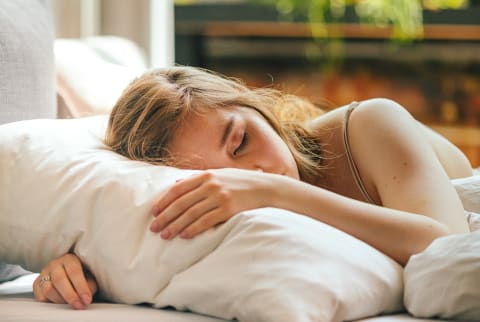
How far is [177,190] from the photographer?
100 centimetres

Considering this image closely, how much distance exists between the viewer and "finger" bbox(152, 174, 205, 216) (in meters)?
0.99

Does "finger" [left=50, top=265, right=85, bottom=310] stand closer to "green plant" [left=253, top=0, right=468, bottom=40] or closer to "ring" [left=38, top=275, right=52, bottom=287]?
"ring" [left=38, top=275, right=52, bottom=287]

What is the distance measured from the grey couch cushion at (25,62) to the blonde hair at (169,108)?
14 cm

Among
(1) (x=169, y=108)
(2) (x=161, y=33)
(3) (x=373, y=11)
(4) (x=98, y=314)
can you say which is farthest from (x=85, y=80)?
(3) (x=373, y=11)

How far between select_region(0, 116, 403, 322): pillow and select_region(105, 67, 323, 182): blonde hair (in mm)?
84

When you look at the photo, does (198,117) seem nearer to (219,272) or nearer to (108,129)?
(108,129)

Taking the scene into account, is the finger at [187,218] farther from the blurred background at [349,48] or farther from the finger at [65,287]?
the blurred background at [349,48]

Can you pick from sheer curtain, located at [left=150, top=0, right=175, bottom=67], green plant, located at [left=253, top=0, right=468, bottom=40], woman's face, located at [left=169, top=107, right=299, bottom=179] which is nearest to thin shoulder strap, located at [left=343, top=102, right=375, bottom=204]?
woman's face, located at [left=169, top=107, right=299, bottom=179]

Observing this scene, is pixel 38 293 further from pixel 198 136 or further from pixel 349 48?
pixel 349 48

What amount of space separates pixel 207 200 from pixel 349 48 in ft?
9.73

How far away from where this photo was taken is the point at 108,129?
4.18 feet

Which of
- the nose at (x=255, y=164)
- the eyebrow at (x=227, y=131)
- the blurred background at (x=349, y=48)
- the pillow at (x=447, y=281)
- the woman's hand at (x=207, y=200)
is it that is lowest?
the blurred background at (x=349, y=48)

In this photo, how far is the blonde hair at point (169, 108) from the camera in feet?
4.02

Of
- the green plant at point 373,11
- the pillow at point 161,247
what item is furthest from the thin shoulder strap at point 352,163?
the green plant at point 373,11
